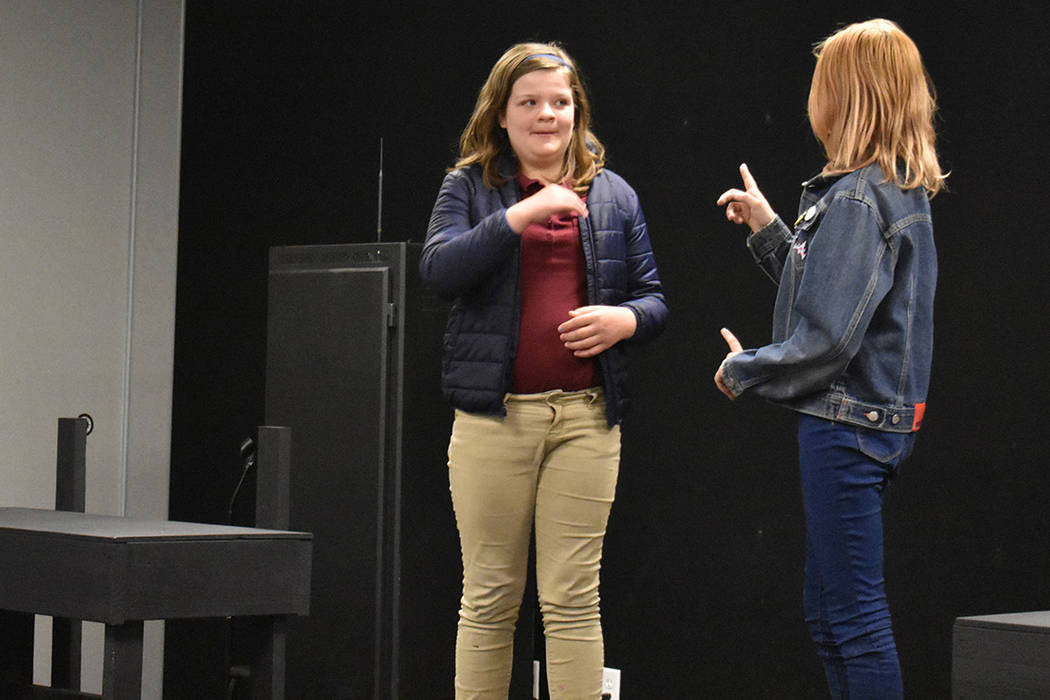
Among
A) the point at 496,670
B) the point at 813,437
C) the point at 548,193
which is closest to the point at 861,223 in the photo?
the point at 813,437

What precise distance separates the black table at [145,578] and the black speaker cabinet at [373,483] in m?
0.75

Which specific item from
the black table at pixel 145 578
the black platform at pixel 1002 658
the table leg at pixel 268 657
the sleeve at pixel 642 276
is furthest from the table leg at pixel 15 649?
the black platform at pixel 1002 658

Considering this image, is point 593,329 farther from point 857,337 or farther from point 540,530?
point 857,337

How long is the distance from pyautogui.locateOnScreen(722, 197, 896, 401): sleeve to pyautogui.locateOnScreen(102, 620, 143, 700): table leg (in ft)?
3.50

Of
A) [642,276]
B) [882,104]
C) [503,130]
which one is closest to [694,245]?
[642,276]

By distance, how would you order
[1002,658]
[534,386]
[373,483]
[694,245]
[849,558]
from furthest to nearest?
1. [694,245]
2. [373,483]
3. [534,386]
4. [849,558]
5. [1002,658]

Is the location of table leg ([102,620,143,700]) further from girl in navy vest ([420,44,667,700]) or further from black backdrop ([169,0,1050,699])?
black backdrop ([169,0,1050,699])

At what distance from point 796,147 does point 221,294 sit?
190 cm

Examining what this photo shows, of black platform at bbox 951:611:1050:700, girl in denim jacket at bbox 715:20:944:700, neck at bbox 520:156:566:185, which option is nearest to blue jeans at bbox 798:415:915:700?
girl in denim jacket at bbox 715:20:944:700

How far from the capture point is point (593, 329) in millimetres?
2254

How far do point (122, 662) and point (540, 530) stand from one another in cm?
74

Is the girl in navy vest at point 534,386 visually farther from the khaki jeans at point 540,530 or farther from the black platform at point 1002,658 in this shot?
the black platform at point 1002,658

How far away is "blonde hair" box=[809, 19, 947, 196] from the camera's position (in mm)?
1956

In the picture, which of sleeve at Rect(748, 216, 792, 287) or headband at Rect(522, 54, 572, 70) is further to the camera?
headband at Rect(522, 54, 572, 70)
